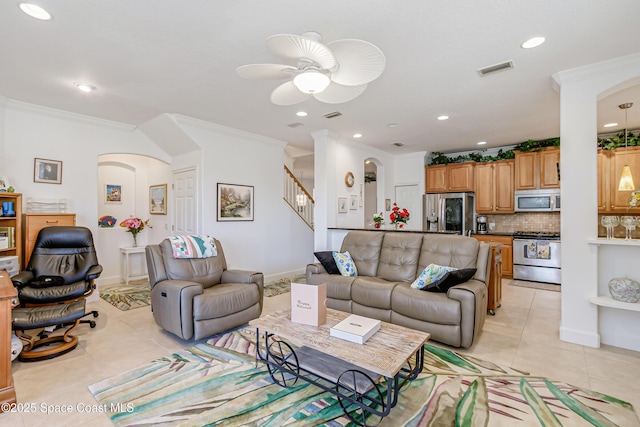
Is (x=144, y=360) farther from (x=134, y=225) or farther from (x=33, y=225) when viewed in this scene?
(x=134, y=225)

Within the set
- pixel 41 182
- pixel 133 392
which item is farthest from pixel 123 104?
pixel 133 392

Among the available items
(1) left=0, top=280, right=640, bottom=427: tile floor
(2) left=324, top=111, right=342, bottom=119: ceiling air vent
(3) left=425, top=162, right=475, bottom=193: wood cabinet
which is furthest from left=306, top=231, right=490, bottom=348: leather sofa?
(3) left=425, top=162, right=475, bottom=193: wood cabinet

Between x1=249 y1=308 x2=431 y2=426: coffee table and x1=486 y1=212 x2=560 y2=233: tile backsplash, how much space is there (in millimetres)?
5408

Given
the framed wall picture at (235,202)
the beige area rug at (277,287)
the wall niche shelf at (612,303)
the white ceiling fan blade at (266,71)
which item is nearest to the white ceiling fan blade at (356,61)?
the white ceiling fan blade at (266,71)

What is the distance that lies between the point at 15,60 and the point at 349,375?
3.86m

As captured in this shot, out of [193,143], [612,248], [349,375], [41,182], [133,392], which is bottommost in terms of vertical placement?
[133,392]

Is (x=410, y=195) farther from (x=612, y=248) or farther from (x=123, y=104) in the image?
(x=123, y=104)

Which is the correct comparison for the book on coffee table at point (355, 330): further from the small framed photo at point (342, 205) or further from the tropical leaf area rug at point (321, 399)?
A: the small framed photo at point (342, 205)

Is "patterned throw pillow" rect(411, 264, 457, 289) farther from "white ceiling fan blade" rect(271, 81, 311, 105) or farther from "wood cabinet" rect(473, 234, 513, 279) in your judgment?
"wood cabinet" rect(473, 234, 513, 279)

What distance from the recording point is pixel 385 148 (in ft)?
20.9

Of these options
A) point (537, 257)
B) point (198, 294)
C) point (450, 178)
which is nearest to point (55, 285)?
point (198, 294)

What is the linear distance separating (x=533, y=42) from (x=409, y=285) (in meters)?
2.40

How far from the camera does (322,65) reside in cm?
187

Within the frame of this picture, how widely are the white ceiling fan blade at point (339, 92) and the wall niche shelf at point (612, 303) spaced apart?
9.23 ft
